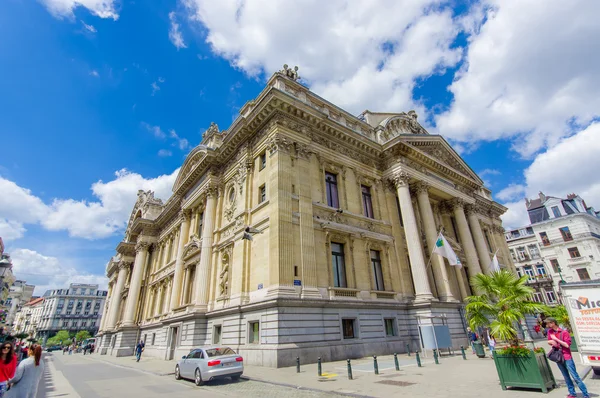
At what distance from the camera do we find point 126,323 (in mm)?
34438

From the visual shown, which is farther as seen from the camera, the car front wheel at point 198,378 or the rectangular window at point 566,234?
the rectangular window at point 566,234

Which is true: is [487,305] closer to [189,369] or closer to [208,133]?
[189,369]

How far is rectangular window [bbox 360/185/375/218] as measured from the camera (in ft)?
78.0

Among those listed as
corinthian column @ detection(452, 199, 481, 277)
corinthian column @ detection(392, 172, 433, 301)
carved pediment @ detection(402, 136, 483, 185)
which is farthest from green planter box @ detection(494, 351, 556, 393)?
carved pediment @ detection(402, 136, 483, 185)

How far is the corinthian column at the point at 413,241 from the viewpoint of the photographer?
826 inches

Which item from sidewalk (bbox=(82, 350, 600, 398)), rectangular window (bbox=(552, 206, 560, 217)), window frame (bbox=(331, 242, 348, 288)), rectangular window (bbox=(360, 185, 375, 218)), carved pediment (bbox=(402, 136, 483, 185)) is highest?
rectangular window (bbox=(552, 206, 560, 217))

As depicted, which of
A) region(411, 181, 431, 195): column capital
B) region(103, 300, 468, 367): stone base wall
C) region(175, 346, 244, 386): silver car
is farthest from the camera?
region(411, 181, 431, 195): column capital

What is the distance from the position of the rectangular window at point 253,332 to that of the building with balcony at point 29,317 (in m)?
133

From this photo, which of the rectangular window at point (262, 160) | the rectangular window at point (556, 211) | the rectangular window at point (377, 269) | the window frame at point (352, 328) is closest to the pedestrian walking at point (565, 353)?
the window frame at point (352, 328)

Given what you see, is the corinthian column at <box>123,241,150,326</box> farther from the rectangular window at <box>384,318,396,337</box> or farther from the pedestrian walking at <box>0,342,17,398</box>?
the pedestrian walking at <box>0,342,17,398</box>

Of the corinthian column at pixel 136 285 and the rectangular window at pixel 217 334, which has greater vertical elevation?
the corinthian column at pixel 136 285

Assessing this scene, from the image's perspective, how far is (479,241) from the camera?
1161 inches

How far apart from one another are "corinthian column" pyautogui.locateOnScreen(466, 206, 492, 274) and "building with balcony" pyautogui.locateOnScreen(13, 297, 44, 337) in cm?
14035

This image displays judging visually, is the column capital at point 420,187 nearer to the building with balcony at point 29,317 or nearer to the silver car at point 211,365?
the silver car at point 211,365
